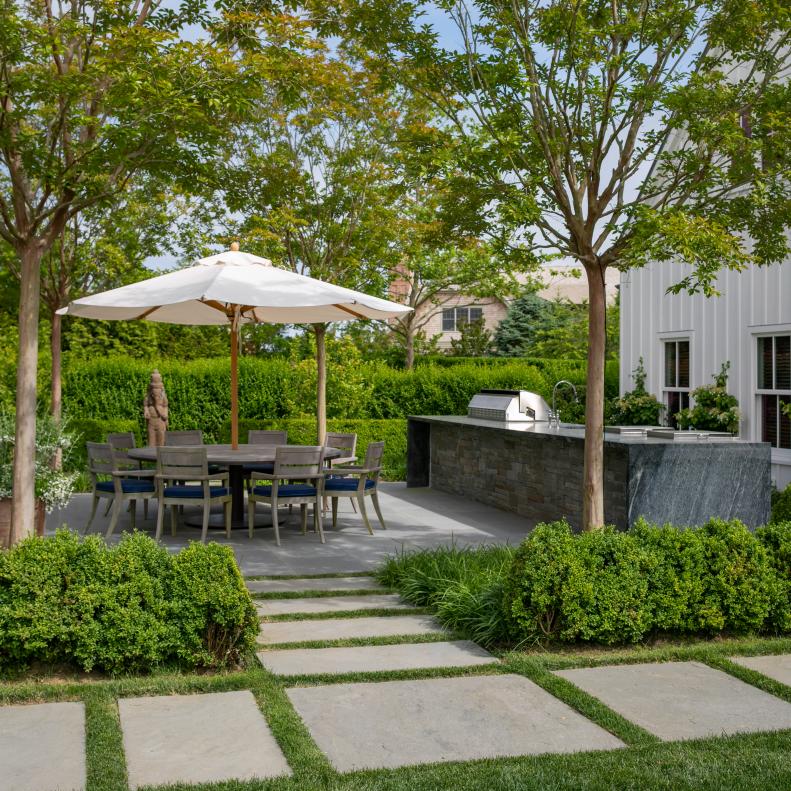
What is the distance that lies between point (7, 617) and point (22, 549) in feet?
1.40

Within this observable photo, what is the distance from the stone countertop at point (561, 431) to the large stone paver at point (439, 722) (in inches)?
173

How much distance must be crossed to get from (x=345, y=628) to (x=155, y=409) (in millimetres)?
9286

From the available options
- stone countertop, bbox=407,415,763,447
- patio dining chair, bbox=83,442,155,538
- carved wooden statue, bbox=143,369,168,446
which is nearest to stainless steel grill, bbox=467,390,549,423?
stone countertop, bbox=407,415,763,447

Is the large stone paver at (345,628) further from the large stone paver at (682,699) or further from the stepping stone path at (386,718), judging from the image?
the large stone paver at (682,699)

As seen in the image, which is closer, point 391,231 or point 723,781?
point 723,781

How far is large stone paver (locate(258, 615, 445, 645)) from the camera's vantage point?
17.8 ft

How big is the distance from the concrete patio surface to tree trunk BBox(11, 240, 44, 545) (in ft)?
6.25

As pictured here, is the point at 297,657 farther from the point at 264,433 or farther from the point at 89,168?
the point at 264,433

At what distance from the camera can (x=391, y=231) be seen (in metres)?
12.6

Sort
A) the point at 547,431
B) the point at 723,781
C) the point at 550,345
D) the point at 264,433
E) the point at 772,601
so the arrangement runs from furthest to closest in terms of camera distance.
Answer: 1. the point at 550,345
2. the point at 264,433
3. the point at 547,431
4. the point at 772,601
5. the point at 723,781

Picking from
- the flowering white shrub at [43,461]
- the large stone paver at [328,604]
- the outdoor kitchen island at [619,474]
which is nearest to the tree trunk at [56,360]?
the flowering white shrub at [43,461]

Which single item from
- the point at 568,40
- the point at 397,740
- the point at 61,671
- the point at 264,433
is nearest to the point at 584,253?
the point at 568,40

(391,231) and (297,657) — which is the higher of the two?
(391,231)

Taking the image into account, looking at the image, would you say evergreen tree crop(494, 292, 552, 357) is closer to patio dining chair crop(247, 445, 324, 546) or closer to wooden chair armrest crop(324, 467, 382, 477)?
wooden chair armrest crop(324, 467, 382, 477)
